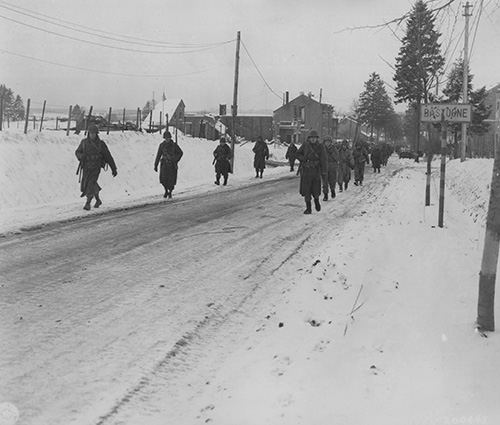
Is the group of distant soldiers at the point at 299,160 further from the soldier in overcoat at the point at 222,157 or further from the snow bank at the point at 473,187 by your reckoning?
the snow bank at the point at 473,187

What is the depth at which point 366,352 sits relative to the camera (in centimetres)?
399

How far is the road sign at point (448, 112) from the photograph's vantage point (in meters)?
9.04

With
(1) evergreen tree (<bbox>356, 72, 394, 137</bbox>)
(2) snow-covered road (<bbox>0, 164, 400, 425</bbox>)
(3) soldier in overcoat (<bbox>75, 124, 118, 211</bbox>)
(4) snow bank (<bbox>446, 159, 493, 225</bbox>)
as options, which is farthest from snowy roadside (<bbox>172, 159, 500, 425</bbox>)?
(1) evergreen tree (<bbox>356, 72, 394, 137</bbox>)

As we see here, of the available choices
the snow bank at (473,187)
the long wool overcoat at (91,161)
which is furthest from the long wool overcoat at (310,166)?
the long wool overcoat at (91,161)

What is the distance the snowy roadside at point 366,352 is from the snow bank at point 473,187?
6931mm

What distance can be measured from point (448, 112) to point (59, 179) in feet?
40.3

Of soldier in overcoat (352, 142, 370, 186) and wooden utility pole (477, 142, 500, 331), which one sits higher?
soldier in overcoat (352, 142, 370, 186)

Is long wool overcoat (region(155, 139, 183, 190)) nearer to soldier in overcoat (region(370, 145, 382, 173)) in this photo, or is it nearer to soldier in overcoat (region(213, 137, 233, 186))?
soldier in overcoat (region(213, 137, 233, 186))

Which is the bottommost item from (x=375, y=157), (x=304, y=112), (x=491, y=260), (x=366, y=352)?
(x=366, y=352)

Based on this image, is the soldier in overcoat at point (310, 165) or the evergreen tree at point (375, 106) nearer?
the soldier in overcoat at point (310, 165)

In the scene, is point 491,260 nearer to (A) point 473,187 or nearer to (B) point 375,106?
(A) point 473,187

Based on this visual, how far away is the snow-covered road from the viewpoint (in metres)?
3.49

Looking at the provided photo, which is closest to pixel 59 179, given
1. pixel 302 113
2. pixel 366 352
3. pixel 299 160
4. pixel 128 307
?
pixel 299 160

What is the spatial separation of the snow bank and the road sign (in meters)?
3.64
